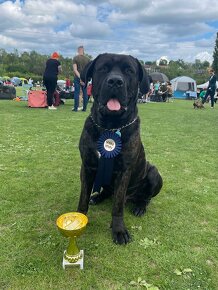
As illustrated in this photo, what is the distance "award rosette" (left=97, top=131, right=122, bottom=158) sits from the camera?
2.68 meters

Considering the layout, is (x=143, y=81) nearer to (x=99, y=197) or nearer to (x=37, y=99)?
(x=99, y=197)

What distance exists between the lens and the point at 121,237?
107 inches

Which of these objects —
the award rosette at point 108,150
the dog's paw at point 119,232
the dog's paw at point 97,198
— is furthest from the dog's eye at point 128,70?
the dog's paw at point 97,198

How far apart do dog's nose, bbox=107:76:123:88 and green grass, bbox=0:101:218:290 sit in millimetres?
1324

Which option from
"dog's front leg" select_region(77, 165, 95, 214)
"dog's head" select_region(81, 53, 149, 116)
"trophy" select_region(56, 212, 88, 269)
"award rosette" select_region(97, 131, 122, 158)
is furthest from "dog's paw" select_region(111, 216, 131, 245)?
"dog's head" select_region(81, 53, 149, 116)

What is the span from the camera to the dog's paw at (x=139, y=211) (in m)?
3.28

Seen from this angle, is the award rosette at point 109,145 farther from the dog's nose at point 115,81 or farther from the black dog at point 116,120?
the dog's nose at point 115,81

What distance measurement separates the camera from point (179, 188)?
4109 millimetres

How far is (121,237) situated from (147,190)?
2.58 feet

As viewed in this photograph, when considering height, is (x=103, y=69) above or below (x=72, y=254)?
above

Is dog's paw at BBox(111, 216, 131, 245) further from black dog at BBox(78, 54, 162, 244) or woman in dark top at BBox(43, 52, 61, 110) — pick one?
woman in dark top at BBox(43, 52, 61, 110)

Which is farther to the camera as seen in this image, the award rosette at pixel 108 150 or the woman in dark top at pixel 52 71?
the woman in dark top at pixel 52 71

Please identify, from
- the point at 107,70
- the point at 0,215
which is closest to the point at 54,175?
the point at 0,215

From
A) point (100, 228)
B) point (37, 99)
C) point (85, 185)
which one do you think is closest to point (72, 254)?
point (100, 228)
